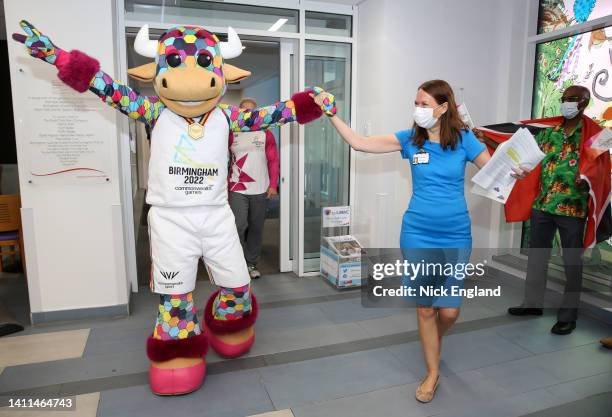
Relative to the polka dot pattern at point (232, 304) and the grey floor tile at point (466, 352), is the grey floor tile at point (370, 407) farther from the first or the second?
the polka dot pattern at point (232, 304)

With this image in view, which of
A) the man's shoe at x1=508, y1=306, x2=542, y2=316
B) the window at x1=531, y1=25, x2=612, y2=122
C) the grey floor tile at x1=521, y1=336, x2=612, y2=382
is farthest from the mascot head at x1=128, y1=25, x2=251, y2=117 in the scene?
the window at x1=531, y1=25, x2=612, y2=122

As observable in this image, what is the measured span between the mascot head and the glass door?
6.10 feet

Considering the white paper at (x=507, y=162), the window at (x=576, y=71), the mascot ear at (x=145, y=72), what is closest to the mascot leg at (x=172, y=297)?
the mascot ear at (x=145, y=72)

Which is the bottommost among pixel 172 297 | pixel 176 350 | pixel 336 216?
pixel 176 350

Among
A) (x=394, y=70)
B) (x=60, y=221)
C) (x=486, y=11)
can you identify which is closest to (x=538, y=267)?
(x=394, y=70)

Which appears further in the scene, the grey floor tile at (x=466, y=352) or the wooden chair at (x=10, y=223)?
the wooden chair at (x=10, y=223)

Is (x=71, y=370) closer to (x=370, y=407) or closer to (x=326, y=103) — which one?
(x=370, y=407)

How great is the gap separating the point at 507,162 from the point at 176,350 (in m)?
1.91

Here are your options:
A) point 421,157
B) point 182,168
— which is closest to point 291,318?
point 182,168

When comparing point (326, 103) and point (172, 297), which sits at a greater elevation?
point (326, 103)

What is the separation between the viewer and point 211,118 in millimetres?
2357

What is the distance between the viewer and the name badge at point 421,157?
221 centimetres

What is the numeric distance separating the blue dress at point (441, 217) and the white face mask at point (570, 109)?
1.12 m

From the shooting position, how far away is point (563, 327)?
10.1 ft
